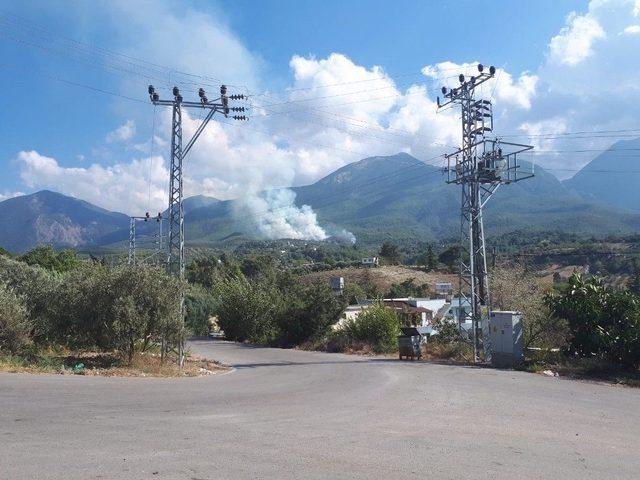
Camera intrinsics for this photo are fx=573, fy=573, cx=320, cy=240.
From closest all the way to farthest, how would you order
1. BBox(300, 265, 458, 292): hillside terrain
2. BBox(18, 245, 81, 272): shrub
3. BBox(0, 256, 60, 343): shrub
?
BBox(0, 256, 60, 343): shrub < BBox(18, 245, 81, 272): shrub < BBox(300, 265, 458, 292): hillside terrain

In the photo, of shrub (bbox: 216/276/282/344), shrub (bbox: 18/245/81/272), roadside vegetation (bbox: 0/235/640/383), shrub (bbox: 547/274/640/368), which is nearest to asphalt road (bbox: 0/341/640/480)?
roadside vegetation (bbox: 0/235/640/383)

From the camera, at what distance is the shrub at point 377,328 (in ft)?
102

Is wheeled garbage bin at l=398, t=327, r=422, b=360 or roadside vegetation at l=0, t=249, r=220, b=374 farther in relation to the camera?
wheeled garbage bin at l=398, t=327, r=422, b=360

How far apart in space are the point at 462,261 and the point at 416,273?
68162 mm

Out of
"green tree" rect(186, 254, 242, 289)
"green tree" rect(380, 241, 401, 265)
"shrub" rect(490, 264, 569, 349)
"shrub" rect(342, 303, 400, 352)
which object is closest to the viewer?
"shrub" rect(490, 264, 569, 349)

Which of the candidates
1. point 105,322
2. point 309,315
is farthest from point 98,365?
point 309,315

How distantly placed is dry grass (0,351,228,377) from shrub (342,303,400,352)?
39.5ft

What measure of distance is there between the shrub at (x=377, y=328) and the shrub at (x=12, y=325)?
57.0 ft

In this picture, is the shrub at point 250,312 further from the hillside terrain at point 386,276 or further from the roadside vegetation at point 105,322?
the hillside terrain at point 386,276

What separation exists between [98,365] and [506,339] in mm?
13842

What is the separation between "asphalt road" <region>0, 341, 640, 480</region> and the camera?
6.37m

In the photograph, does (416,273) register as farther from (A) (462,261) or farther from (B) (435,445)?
(B) (435,445)

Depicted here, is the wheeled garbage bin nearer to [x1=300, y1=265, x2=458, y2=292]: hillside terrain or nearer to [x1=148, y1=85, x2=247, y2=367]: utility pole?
[x1=148, y1=85, x2=247, y2=367]: utility pole

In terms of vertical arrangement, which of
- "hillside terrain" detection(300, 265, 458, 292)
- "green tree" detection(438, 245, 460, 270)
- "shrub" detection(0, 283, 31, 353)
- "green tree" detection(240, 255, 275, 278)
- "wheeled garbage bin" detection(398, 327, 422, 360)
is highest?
"green tree" detection(438, 245, 460, 270)
